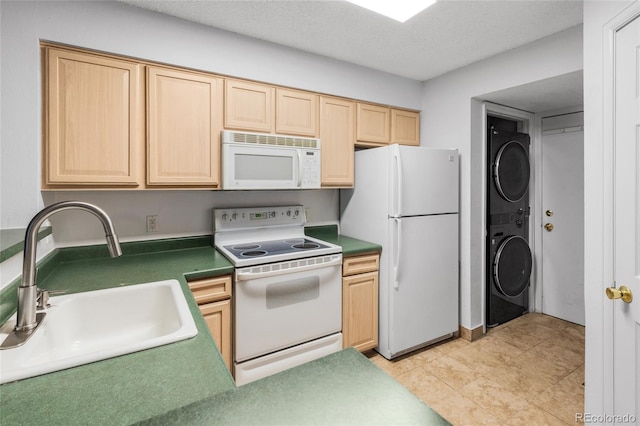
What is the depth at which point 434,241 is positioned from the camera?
2641 millimetres

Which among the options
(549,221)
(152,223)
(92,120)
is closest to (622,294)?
(549,221)

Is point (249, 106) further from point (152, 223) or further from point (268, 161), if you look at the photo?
point (152, 223)

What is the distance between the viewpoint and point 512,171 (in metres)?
3.04

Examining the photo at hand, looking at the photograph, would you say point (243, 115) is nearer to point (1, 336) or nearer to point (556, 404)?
point (1, 336)

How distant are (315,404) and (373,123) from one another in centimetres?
260

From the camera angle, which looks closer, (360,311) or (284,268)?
(284,268)

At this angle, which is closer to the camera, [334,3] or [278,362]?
[334,3]

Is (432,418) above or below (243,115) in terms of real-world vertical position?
below

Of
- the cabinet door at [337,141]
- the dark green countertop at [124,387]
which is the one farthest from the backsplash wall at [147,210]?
the dark green countertop at [124,387]

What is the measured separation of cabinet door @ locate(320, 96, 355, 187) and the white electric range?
0.60 meters

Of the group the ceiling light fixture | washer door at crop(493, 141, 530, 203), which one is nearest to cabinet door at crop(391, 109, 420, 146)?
washer door at crop(493, 141, 530, 203)

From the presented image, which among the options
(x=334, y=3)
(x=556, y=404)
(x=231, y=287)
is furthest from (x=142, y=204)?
(x=556, y=404)

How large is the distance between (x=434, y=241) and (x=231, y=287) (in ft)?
5.53

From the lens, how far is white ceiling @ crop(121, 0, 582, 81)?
1.89 meters
